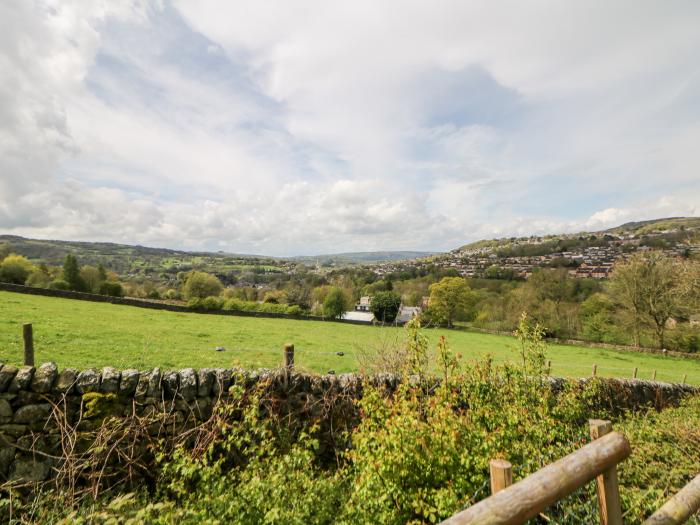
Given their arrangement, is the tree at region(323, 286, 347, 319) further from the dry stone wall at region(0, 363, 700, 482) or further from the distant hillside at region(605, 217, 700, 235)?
the distant hillside at region(605, 217, 700, 235)

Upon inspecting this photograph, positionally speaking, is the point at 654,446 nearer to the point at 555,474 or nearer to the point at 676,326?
the point at 555,474

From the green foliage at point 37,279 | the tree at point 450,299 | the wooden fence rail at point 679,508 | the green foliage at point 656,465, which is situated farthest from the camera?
the tree at point 450,299

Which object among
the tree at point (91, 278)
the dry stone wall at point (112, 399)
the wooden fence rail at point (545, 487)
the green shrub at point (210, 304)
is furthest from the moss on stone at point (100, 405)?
the tree at point (91, 278)

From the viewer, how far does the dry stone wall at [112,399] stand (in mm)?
5352

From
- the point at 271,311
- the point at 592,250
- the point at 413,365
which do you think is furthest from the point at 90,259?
the point at 592,250

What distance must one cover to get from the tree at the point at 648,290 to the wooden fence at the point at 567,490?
3124 centimetres

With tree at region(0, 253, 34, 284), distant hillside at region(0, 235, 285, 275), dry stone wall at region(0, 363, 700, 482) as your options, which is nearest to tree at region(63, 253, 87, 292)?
tree at region(0, 253, 34, 284)

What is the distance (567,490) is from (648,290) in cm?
3403

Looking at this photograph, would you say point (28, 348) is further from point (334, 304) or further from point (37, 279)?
point (37, 279)

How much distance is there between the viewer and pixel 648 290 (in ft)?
89.0

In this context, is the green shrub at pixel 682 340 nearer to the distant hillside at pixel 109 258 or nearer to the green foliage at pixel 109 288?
the green foliage at pixel 109 288

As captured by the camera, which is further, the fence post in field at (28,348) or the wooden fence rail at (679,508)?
the fence post in field at (28,348)

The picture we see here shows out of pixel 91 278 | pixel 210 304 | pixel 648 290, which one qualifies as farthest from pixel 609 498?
Answer: pixel 91 278

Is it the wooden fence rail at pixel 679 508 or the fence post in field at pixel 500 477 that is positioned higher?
the fence post in field at pixel 500 477
